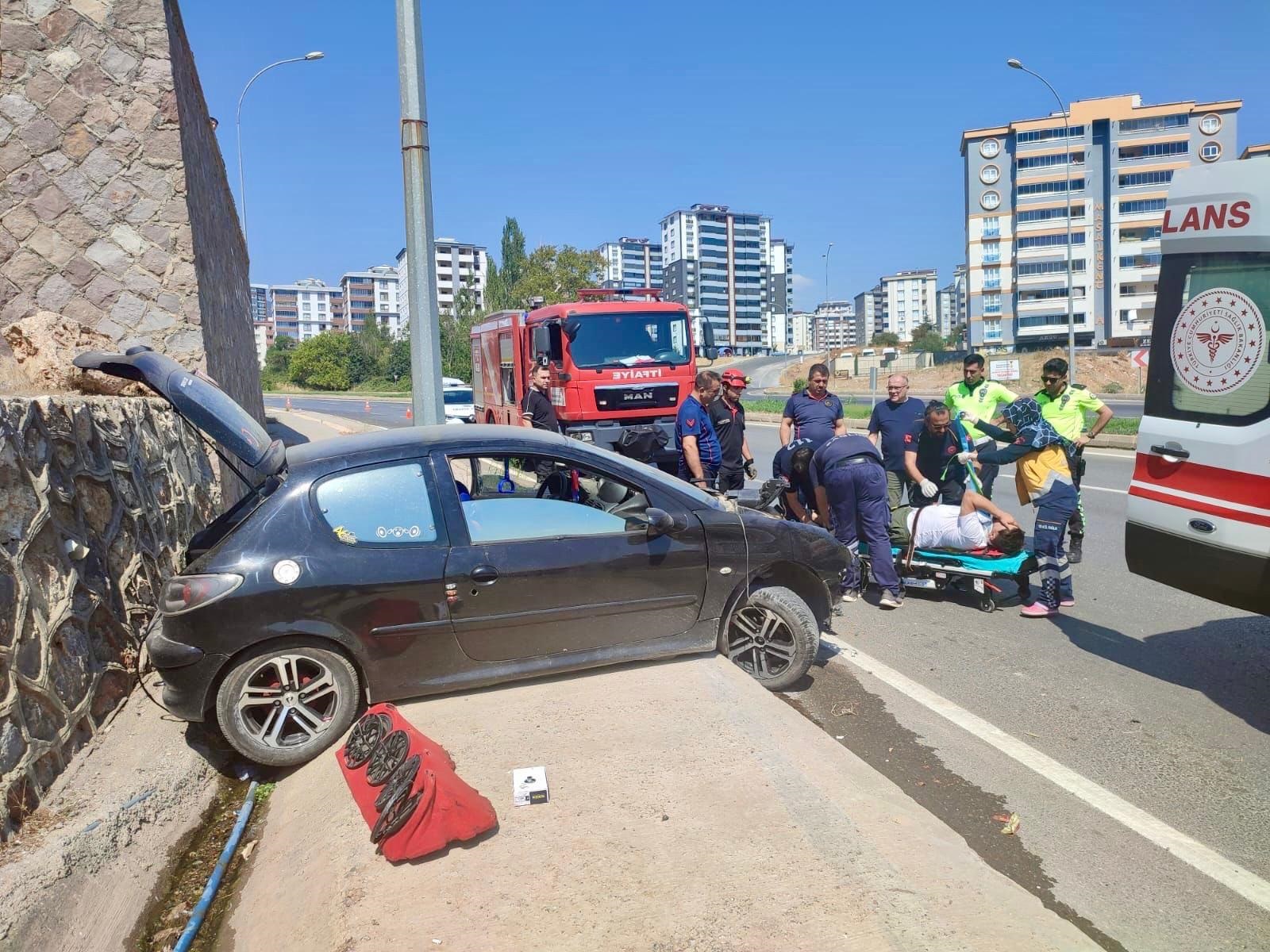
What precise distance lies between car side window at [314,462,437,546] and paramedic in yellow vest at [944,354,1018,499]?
18.9ft

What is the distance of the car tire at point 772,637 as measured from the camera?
5281 mm

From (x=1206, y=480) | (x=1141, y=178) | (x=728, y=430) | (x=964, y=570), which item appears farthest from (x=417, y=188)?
(x=1141, y=178)

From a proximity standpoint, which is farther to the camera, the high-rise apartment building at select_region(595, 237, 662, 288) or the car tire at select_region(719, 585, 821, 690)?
the high-rise apartment building at select_region(595, 237, 662, 288)

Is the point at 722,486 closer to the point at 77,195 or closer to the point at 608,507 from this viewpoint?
the point at 608,507

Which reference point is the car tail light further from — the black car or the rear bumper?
the rear bumper

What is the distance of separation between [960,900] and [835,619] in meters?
4.36

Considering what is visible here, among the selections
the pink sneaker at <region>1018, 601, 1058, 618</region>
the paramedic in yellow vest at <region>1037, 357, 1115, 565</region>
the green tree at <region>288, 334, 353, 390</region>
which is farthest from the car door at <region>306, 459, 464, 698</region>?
the green tree at <region>288, 334, 353, 390</region>

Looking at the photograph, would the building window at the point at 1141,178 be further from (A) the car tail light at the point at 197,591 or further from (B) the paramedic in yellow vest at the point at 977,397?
(A) the car tail light at the point at 197,591

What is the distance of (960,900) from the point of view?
293 cm

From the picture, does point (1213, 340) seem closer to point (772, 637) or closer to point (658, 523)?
point (772, 637)

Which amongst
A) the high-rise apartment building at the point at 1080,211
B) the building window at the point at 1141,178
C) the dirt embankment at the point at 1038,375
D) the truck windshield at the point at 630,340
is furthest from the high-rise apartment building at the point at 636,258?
the truck windshield at the point at 630,340

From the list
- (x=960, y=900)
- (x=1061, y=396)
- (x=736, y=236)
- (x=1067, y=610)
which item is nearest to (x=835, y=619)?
(x=1067, y=610)

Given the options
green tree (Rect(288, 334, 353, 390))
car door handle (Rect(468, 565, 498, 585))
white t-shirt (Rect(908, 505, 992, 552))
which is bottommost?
white t-shirt (Rect(908, 505, 992, 552))

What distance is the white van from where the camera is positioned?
4617mm
